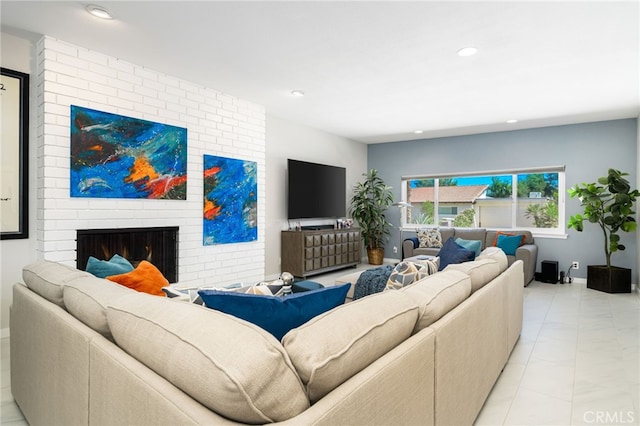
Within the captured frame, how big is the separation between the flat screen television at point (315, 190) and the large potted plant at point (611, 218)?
3703 millimetres

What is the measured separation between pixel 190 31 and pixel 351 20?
1.30 meters

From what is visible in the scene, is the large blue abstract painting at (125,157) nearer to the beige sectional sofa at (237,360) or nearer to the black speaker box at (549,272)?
the beige sectional sofa at (237,360)

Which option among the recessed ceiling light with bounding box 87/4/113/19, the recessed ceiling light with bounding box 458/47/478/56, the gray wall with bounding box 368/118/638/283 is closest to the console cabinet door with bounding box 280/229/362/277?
the gray wall with bounding box 368/118/638/283

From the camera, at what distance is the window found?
6270 millimetres

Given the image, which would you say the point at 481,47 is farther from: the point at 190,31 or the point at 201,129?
the point at 201,129

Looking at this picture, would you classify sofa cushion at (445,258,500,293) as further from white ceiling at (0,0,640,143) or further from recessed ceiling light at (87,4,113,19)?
recessed ceiling light at (87,4,113,19)

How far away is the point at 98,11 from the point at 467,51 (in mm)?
2970

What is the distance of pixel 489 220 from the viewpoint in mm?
6922

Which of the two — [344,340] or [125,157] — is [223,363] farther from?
[125,157]

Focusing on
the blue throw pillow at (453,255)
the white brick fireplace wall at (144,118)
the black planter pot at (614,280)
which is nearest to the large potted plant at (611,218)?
the black planter pot at (614,280)

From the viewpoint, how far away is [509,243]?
5824 millimetres

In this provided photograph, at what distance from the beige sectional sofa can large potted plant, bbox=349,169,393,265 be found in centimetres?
544

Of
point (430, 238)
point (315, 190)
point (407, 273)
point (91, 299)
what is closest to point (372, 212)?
point (430, 238)

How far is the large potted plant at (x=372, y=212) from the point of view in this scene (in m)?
7.37
